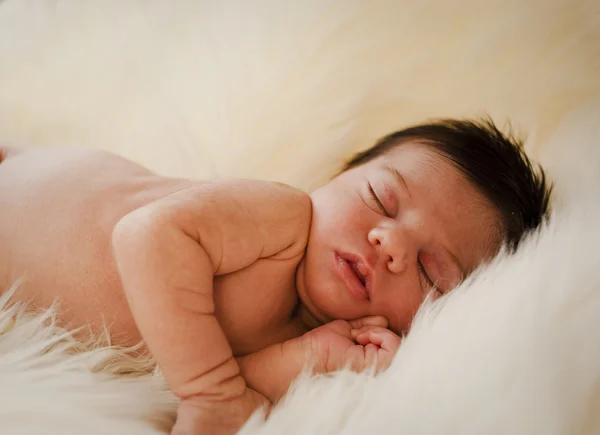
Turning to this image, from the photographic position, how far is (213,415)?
619mm

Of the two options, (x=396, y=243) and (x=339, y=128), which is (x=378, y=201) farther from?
(x=339, y=128)

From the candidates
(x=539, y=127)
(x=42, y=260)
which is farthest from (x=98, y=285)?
(x=539, y=127)

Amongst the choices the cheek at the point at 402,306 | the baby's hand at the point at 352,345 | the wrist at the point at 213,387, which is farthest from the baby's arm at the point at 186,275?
the cheek at the point at 402,306

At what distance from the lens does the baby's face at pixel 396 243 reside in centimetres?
77

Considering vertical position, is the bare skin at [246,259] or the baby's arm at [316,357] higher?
the bare skin at [246,259]

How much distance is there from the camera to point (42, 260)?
80 centimetres

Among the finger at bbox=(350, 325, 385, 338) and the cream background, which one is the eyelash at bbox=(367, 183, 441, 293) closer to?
the finger at bbox=(350, 325, 385, 338)

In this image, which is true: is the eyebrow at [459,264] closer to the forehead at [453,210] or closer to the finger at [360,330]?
the forehead at [453,210]

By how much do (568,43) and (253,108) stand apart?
629 mm

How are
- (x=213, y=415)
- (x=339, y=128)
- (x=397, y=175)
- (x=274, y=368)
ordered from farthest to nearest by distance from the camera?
(x=339, y=128) → (x=397, y=175) → (x=274, y=368) → (x=213, y=415)

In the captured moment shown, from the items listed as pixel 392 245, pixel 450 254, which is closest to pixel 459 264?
pixel 450 254

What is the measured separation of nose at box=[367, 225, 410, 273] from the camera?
75 centimetres

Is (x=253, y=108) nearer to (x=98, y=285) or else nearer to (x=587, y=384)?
(x=98, y=285)

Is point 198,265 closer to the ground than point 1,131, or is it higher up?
closer to the ground
